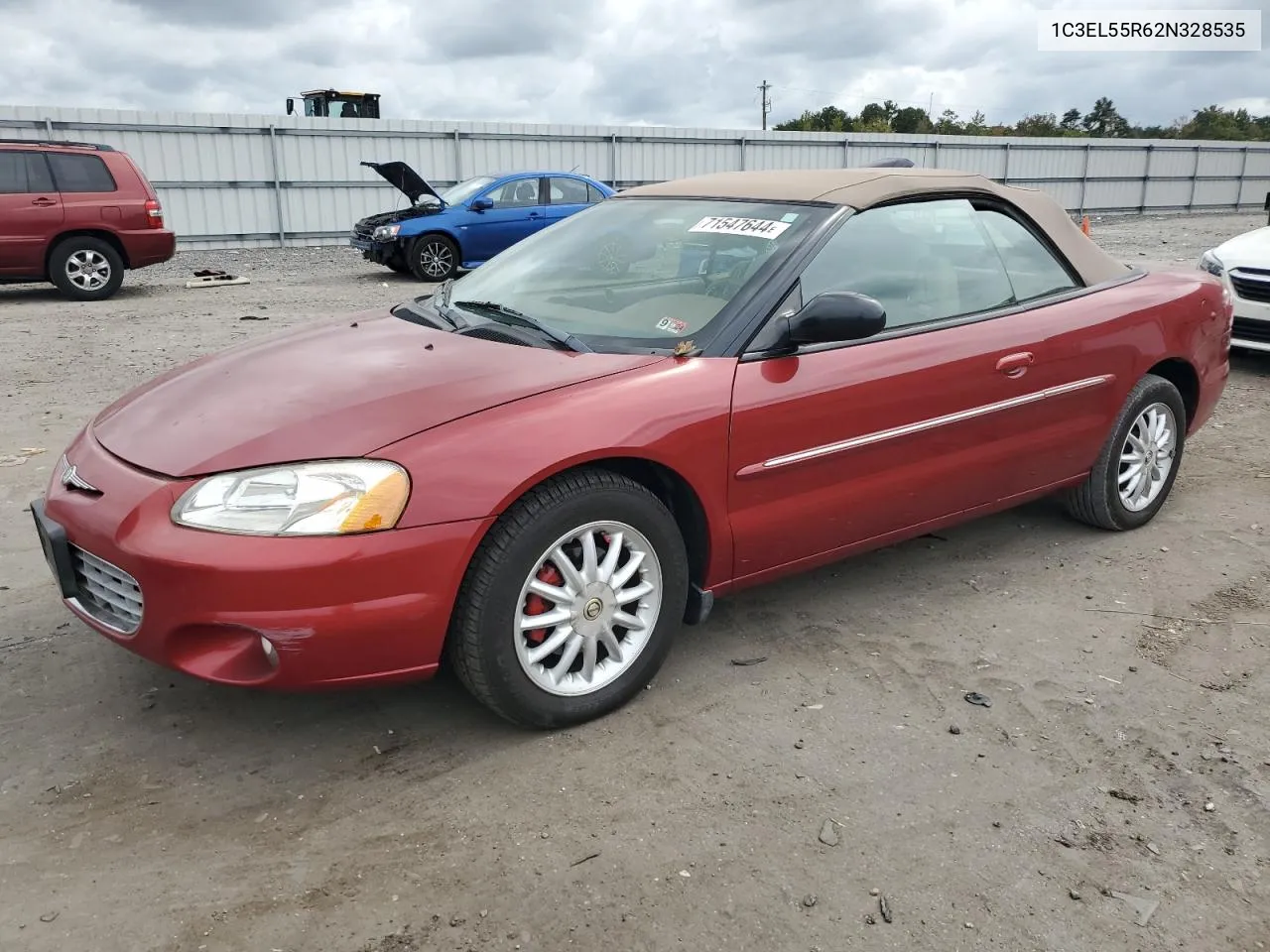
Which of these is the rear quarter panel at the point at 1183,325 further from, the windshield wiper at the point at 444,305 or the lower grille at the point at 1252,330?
the lower grille at the point at 1252,330

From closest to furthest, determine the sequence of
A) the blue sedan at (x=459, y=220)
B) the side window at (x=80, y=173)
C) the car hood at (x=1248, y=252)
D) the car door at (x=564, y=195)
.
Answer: the car hood at (x=1248, y=252), the side window at (x=80, y=173), the blue sedan at (x=459, y=220), the car door at (x=564, y=195)

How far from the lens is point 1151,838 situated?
8.04 feet

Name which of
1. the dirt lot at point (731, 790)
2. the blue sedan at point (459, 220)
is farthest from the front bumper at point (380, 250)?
the dirt lot at point (731, 790)

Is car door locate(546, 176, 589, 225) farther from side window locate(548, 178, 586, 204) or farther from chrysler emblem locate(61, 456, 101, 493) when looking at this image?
chrysler emblem locate(61, 456, 101, 493)

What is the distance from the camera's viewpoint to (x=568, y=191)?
15.3 m

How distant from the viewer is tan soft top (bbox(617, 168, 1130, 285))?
11.7ft

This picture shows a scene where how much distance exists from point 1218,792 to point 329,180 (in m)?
20.0

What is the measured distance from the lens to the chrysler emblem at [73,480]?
2.77 meters

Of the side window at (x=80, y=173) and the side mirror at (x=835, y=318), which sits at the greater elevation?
the side window at (x=80, y=173)

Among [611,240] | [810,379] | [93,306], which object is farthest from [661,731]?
[93,306]

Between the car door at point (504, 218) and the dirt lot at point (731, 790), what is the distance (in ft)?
36.5

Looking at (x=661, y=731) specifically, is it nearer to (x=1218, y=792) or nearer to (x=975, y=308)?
(x=1218, y=792)

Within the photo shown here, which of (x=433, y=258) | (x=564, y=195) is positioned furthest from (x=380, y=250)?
(x=564, y=195)

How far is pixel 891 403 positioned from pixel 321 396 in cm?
176
